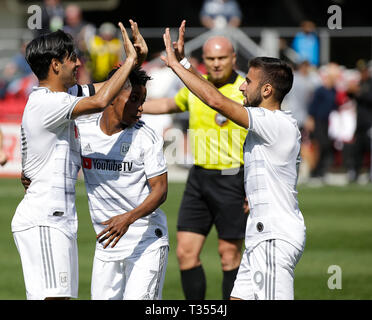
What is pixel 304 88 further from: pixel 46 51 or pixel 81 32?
pixel 46 51

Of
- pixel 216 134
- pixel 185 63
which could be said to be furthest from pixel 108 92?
pixel 216 134

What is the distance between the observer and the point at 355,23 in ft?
90.0

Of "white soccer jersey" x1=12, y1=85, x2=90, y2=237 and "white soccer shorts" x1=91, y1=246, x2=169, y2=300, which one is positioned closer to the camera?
"white soccer jersey" x1=12, y1=85, x2=90, y2=237

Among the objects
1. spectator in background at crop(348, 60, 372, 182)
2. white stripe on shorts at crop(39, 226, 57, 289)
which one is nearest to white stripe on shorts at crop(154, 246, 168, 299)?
white stripe on shorts at crop(39, 226, 57, 289)

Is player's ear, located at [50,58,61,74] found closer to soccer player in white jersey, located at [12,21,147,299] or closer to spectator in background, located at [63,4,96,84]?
soccer player in white jersey, located at [12,21,147,299]

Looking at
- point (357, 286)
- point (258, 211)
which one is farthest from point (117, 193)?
point (357, 286)

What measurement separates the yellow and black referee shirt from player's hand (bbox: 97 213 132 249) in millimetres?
2636

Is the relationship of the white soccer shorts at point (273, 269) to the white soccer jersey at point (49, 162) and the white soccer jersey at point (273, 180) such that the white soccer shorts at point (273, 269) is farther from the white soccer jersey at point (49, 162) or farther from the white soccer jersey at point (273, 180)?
the white soccer jersey at point (49, 162)

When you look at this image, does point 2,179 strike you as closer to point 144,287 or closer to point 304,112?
→ point 304,112

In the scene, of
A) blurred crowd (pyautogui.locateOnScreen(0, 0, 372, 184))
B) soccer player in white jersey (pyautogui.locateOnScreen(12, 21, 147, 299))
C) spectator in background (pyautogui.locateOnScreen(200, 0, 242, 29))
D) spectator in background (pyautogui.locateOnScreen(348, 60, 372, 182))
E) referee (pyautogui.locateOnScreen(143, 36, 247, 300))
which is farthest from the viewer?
spectator in background (pyautogui.locateOnScreen(200, 0, 242, 29))

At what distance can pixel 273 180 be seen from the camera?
18.9 ft

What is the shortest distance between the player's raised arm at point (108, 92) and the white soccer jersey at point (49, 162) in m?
0.07

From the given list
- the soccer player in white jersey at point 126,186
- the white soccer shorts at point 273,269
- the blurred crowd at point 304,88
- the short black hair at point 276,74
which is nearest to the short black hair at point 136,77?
the soccer player in white jersey at point 126,186

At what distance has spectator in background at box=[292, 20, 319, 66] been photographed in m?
21.2
